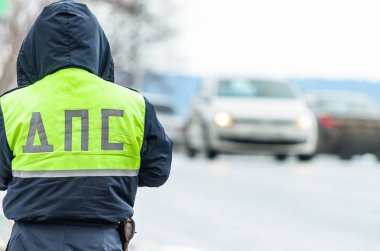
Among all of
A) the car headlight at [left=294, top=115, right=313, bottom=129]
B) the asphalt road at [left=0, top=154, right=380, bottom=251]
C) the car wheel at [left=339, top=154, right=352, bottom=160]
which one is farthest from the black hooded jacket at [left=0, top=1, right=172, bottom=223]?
the car wheel at [left=339, top=154, right=352, bottom=160]

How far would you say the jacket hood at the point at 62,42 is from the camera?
10.9 feet

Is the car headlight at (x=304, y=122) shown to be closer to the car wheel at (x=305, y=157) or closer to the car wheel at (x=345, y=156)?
the car wheel at (x=305, y=157)

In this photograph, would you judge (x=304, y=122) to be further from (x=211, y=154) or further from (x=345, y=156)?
(x=345, y=156)

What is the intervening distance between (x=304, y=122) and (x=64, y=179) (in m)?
15.8

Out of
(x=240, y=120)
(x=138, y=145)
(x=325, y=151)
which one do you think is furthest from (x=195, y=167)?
(x=138, y=145)

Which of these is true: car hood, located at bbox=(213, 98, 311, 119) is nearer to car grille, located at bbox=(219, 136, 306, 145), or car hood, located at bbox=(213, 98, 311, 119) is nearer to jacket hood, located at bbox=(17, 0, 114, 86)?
car grille, located at bbox=(219, 136, 306, 145)

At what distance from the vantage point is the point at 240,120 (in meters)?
18.8

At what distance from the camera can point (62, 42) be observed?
3.31 meters

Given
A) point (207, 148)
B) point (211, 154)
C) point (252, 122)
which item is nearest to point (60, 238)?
point (252, 122)

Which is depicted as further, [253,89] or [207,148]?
[253,89]

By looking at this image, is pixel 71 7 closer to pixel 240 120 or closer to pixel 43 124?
pixel 43 124

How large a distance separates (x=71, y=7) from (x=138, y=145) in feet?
1.69

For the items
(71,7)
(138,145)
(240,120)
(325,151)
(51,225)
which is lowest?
(325,151)

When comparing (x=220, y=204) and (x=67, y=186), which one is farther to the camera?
(x=220, y=204)
